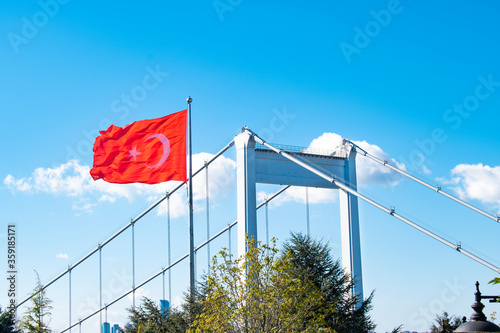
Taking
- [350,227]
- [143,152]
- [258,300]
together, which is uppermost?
[143,152]

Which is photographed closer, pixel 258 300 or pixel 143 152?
pixel 258 300

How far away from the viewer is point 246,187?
32.8 metres

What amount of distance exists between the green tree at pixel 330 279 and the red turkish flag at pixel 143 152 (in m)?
6.84

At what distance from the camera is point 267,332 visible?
2091 cm

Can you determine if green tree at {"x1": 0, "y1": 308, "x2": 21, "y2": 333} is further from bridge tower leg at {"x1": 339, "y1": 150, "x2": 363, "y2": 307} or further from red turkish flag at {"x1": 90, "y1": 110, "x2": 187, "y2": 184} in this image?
bridge tower leg at {"x1": 339, "y1": 150, "x2": 363, "y2": 307}

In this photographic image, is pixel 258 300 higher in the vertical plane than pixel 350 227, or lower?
lower

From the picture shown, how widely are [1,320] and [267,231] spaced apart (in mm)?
18081

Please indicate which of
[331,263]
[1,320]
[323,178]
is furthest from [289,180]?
[1,320]

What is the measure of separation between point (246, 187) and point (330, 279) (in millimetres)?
6244

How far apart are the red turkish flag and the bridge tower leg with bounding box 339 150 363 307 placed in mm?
11698

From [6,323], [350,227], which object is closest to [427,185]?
[350,227]

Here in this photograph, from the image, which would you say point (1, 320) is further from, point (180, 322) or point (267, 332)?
point (267, 332)

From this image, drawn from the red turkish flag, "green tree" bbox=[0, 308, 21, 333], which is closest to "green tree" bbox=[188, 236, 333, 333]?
the red turkish flag

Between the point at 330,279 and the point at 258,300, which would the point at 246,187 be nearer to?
the point at 330,279
